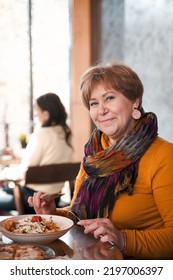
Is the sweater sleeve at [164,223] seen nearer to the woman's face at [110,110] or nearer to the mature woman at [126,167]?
the mature woman at [126,167]

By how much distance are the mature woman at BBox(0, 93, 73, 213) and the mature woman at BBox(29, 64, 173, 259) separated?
1.49 ft

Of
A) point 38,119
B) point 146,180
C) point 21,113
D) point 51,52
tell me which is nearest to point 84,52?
point 51,52

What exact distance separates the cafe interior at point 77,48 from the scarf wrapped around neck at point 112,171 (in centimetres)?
8

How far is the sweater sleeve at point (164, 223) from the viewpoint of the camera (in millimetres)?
971

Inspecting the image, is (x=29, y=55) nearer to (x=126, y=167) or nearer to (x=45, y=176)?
(x=126, y=167)

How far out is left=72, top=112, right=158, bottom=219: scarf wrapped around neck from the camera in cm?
105

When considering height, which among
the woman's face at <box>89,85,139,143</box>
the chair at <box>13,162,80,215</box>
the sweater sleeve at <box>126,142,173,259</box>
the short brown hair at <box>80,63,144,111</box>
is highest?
the short brown hair at <box>80,63,144,111</box>

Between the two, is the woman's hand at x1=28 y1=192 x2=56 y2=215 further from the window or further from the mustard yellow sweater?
the window

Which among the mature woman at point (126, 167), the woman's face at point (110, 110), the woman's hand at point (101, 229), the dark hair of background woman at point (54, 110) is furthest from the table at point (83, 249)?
the dark hair of background woman at point (54, 110)

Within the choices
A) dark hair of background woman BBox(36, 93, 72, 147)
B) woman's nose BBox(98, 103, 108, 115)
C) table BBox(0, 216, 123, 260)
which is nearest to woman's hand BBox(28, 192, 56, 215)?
table BBox(0, 216, 123, 260)

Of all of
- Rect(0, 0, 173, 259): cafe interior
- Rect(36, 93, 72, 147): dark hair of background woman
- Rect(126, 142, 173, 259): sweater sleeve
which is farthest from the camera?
Rect(36, 93, 72, 147): dark hair of background woman

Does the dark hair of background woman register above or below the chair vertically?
above

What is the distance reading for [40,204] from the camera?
3.38 feet
